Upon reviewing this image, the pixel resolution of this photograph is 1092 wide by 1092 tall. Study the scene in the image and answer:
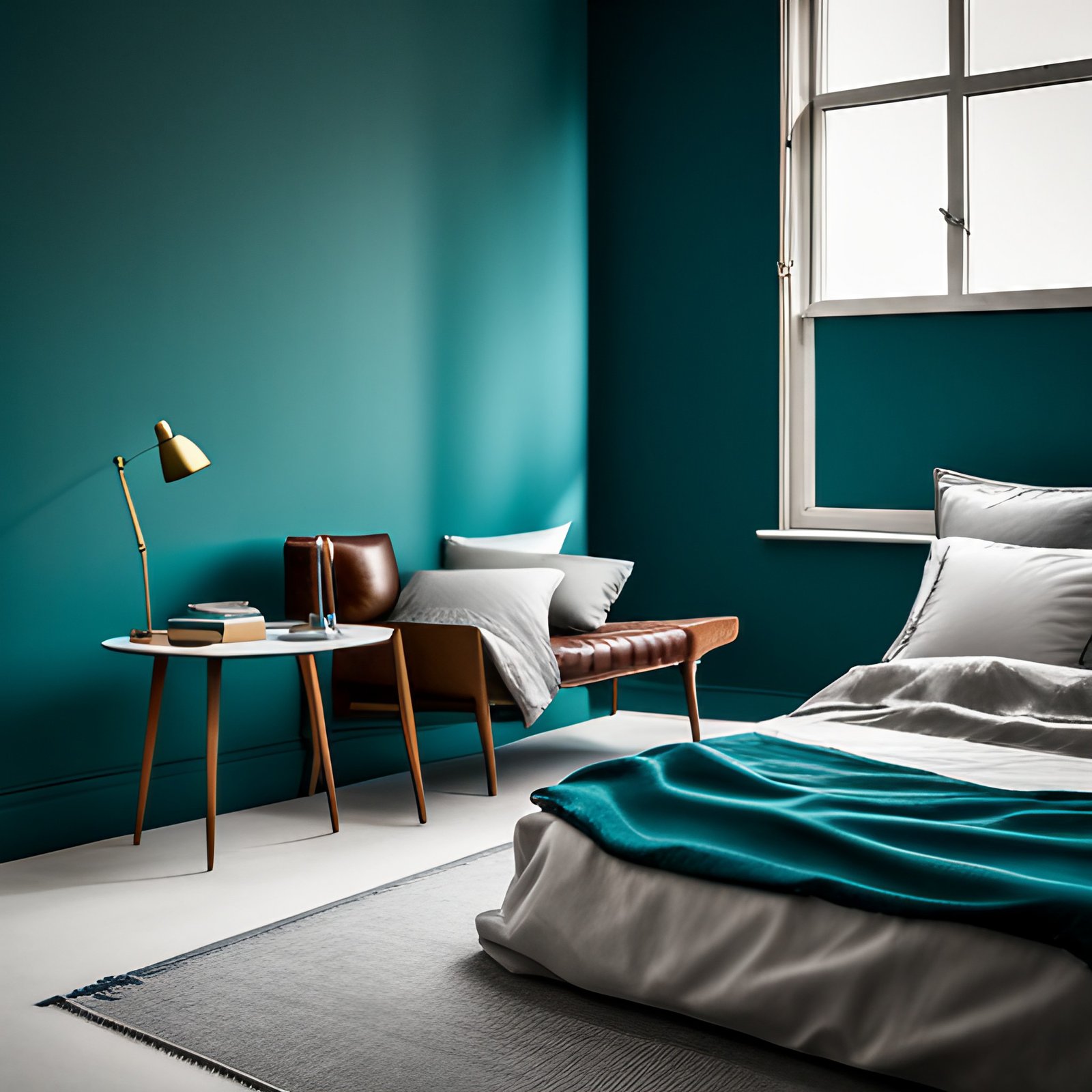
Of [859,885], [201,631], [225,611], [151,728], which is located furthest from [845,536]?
[859,885]

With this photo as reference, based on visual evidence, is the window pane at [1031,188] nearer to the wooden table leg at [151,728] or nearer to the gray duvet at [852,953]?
the gray duvet at [852,953]

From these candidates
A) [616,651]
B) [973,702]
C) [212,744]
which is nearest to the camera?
[973,702]

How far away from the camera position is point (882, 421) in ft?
17.2

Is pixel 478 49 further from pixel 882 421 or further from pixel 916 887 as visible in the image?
pixel 916 887

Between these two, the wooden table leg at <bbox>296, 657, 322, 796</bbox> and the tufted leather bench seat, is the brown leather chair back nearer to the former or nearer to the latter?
the wooden table leg at <bbox>296, 657, 322, 796</bbox>

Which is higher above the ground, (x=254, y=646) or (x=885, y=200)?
(x=885, y=200)

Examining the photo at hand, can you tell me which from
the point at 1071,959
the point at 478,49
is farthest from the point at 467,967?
the point at 478,49

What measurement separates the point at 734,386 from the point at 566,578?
1.31 m

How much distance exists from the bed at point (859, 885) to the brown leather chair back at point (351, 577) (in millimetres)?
1617

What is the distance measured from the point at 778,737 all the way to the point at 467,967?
0.90 meters

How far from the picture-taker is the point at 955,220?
16.6ft

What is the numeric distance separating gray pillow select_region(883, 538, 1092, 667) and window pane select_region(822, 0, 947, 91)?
236 centimetres

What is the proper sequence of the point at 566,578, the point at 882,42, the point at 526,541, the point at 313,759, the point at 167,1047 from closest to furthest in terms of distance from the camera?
the point at 167,1047 < the point at 313,759 < the point at 566,578 < the point at 526,541 < the point at 882,42

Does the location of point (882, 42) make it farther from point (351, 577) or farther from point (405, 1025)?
point (405, 1025)
